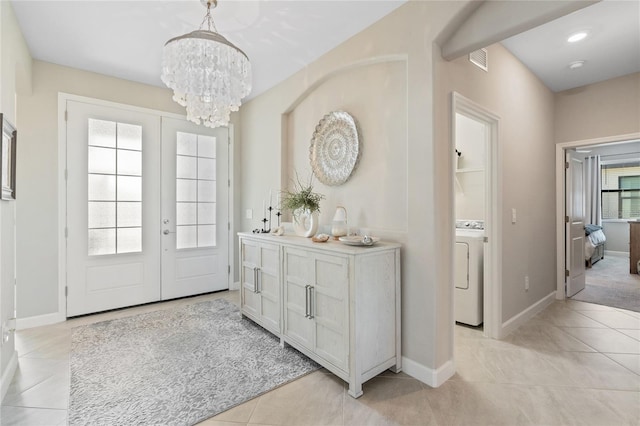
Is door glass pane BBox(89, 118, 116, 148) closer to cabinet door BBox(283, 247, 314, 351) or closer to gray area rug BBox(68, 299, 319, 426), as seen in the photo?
gray area rug BBox(68, 299, 319, 426)

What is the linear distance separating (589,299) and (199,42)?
17.2 ft

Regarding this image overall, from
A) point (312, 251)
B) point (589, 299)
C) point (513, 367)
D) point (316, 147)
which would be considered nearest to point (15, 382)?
point (312, 251)

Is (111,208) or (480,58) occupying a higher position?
(480,58)

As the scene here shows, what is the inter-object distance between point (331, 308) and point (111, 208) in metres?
3.05

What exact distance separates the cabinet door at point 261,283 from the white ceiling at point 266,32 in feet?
6.29

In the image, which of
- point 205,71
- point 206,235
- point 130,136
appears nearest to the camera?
point 205,71

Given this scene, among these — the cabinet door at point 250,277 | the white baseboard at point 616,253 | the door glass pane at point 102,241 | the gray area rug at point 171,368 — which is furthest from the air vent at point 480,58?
the white baseboard at point 616,253

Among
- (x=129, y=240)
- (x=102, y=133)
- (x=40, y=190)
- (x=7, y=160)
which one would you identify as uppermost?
(x=102, y=133)

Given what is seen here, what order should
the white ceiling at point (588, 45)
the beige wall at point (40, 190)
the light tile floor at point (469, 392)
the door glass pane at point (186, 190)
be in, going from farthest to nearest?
the door glass pane at point (186, 190) → the beige wall at point (40, 190) → the white ceiling at point (588, 45) → the light tile floor at point (469, 392)

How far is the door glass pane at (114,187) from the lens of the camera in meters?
3.52

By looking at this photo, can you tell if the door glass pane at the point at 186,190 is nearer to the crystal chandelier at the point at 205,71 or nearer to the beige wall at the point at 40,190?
the beige wall at the point at 40,190

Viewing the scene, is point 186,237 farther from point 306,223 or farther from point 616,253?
point 616,253

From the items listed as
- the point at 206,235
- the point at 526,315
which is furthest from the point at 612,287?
the point at 206,235

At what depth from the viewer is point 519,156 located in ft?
10.4
